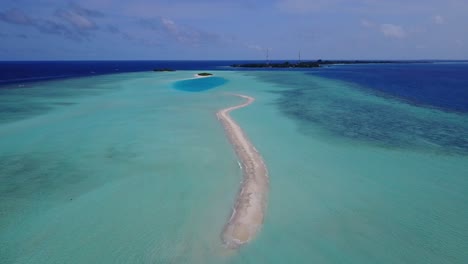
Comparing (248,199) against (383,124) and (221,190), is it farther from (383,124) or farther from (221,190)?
(383,124)

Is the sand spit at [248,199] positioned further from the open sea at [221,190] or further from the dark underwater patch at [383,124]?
the dark underwater patch at [383,124]

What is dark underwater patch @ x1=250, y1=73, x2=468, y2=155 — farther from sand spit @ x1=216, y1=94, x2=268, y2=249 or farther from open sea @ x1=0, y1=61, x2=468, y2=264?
sand spit @ x1=216, y1=94, x2=268, y2=249

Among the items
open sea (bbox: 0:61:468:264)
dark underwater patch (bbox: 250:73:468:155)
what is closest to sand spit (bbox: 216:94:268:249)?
open sea (bbox: 0:61:468:264)

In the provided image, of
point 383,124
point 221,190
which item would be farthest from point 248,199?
point 383,124

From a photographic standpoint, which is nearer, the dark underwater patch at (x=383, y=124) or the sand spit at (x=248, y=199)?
the sand spit at (x=248, y=199)

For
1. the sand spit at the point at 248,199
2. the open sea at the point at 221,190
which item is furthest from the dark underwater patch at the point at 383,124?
the sand spit at the point at 248,199

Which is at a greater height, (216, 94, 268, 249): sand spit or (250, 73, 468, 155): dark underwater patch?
(250, 73, 468, 155): dark underwater patch

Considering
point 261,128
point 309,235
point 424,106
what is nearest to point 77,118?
point 261,128
